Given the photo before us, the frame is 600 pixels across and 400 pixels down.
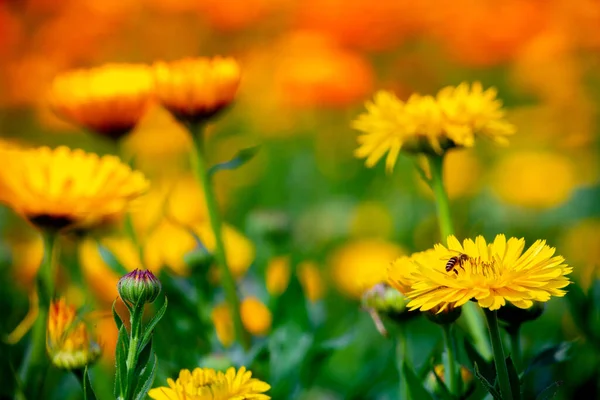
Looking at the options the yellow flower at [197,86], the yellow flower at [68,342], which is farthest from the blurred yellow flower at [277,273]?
the yellow flower at [68,342]

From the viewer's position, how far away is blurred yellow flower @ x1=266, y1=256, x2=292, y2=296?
1.31 metres

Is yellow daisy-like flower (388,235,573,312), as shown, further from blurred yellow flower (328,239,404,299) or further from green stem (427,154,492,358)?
blurred yellow flower (328,239,404,299)

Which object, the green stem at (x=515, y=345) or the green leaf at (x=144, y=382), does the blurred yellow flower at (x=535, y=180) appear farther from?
the green leaf at (x=144, y=382)

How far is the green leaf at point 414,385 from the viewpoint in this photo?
829 millimetres

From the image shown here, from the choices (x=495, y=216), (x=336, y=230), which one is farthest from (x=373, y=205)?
(x=495, y=216)

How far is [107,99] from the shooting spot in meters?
1.08

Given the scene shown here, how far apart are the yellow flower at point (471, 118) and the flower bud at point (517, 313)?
0.62ft

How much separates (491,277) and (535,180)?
170 cm

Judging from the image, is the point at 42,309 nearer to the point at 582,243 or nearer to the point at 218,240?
the point at 218,240

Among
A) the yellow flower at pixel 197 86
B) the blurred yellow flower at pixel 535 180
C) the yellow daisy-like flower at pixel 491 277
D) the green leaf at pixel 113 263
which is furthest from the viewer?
the blurred yellow flower at pixel 535 180

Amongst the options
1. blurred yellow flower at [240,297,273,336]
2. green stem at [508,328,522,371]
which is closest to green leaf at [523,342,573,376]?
green stem at [508,328,522,371]

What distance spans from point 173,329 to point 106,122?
299mm

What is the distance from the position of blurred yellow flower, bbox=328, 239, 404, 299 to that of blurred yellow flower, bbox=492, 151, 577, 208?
1.44 ft

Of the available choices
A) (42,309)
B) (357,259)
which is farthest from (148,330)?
(357,259)
